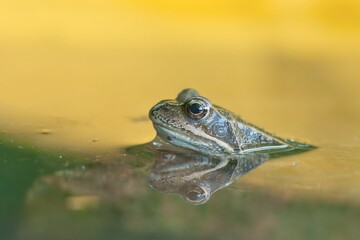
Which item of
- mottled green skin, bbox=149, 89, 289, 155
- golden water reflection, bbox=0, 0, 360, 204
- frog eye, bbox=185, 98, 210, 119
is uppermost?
frog eye, bbox=185, 98, 210, 119

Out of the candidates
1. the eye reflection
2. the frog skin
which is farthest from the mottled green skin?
the eye reflection

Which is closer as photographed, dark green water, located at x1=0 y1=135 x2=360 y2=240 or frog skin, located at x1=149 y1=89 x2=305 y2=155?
dark green water, located at x1=0 y1=135 x2=360 y2=240

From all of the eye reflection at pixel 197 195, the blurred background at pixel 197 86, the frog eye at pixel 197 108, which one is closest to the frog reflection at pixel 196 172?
the eye reflection at pixel 197 195

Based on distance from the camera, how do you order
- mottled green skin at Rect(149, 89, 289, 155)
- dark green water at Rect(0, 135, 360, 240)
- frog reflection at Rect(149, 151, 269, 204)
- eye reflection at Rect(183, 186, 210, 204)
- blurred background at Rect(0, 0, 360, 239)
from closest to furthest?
dark green water at Rect(0, 135, 360, 240) < blurred background at Rect(0, 0, 360, 239) < eye reflection at Rect(183, 186, 210, 204) < frog reflection at Rect(149, 151, 269, 204) < mottled green skin at Rect(149, 89, 289, 155)

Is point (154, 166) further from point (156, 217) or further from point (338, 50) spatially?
point (338, 50)

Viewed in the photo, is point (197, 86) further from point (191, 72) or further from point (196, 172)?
point (196, 172)

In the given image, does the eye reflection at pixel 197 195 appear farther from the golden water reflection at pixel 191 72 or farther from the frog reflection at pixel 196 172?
the golden water reflection at pixel 191 72

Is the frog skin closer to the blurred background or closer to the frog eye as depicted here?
the frog eye

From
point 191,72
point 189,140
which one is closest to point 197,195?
point 189,140
